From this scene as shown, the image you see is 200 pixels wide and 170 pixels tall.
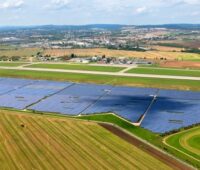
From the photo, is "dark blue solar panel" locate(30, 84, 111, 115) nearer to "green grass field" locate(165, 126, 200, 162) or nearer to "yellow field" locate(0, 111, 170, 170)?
"yellow field" locate(0, 111, 170, 170)

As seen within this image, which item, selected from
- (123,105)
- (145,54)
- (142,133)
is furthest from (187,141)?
(145,54)

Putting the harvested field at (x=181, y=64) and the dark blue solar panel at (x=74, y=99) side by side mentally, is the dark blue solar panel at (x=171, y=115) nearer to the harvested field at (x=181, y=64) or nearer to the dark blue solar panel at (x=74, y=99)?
the dark blue solar panel at (x=74, y=99)

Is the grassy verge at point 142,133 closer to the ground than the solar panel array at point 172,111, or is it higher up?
closer to the ground

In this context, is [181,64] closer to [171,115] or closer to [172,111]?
[172,111]

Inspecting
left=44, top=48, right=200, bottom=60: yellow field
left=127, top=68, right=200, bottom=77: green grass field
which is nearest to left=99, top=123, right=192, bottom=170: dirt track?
left=127, top=68, right=200, bottom=77: green grass field

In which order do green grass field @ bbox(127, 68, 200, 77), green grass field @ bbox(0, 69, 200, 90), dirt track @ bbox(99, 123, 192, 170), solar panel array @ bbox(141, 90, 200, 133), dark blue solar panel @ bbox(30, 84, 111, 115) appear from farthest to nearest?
green grass field @ bbox(127, 68, 200, 77) → green grass field @ bbox(0, 69, 200, 90) → dark blue solar panel @ bbox(30, 84, 111, 115) → solar panel array @ bbox(141, 90, 200, 133) → dirt track @ bbox(99, 123, 192, 170)

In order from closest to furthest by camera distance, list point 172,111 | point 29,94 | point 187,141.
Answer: point 187,141
point 172,111
point 29,94

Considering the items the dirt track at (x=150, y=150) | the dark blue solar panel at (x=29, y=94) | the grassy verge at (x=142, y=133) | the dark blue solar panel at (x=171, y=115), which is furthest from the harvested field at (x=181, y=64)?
the dirt track at (x=150, y=150)
